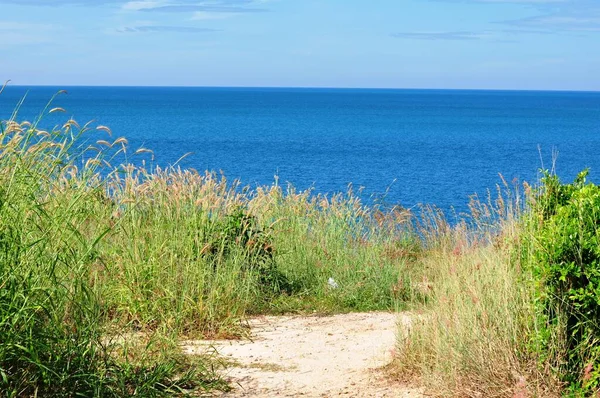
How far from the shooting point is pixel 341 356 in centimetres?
766

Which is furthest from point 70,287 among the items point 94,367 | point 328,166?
point 328,166

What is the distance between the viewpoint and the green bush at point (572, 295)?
18.2 ft

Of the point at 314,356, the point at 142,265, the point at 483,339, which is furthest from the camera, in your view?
the point at 142,265

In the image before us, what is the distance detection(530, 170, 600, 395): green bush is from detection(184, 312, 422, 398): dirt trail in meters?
1.20

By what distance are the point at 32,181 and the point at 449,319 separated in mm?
3327

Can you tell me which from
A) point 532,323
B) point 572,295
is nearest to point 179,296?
point 532,323

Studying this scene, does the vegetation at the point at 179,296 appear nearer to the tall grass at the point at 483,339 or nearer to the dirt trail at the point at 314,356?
the tall grass at the point at 483,339

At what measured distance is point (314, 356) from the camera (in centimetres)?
768

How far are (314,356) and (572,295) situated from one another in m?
2.85

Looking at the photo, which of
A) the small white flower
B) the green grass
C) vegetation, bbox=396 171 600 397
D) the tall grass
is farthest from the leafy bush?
vegetation, bbox=396 171 600 397

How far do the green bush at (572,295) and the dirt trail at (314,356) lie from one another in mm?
1200

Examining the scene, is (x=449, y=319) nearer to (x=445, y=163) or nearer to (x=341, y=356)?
(x=341, y=356)

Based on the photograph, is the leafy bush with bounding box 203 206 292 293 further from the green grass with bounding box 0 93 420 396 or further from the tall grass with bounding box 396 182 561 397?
→ the tall grass with bounding box 396 182 561 397

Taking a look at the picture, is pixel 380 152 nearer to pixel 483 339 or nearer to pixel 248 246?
pixel 248 246
